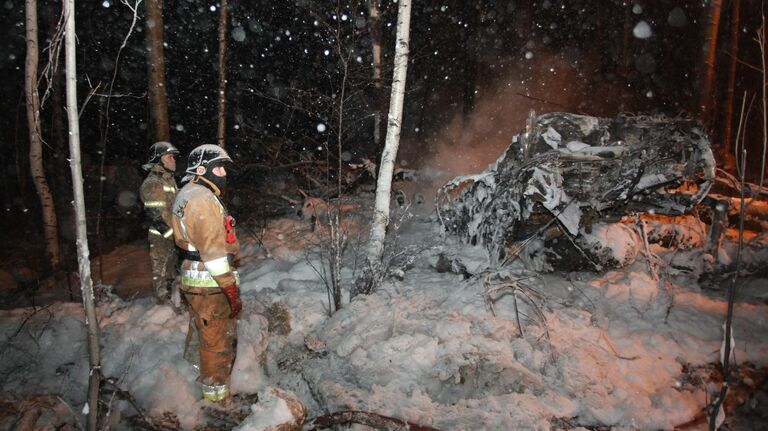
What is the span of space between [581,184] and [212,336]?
4.50m

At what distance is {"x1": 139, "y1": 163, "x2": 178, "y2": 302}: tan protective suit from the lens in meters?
4.72

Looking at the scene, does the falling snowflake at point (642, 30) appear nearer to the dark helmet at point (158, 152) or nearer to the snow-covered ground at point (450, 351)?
the snow-covered ground at point (450, 351)

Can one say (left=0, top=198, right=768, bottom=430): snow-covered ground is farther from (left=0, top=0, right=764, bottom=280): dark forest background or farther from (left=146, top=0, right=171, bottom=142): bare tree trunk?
(left=0, top=0, right=764, bottom=280): dark forest background

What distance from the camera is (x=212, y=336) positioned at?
11.1ft

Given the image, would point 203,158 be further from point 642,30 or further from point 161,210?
point 642,30

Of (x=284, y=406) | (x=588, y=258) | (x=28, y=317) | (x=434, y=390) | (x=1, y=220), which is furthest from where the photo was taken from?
(x=1, y=220)

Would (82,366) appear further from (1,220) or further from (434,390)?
(1,220)

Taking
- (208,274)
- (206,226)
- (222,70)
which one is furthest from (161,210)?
(222,70)

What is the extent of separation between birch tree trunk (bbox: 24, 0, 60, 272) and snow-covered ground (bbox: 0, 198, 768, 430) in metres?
2.91

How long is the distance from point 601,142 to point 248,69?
13.0 meters

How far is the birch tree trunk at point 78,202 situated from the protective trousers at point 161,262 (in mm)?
2225

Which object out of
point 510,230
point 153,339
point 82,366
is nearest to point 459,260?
point 510,230

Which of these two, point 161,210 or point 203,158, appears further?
point 161,210

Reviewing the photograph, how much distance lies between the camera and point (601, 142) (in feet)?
18.1
